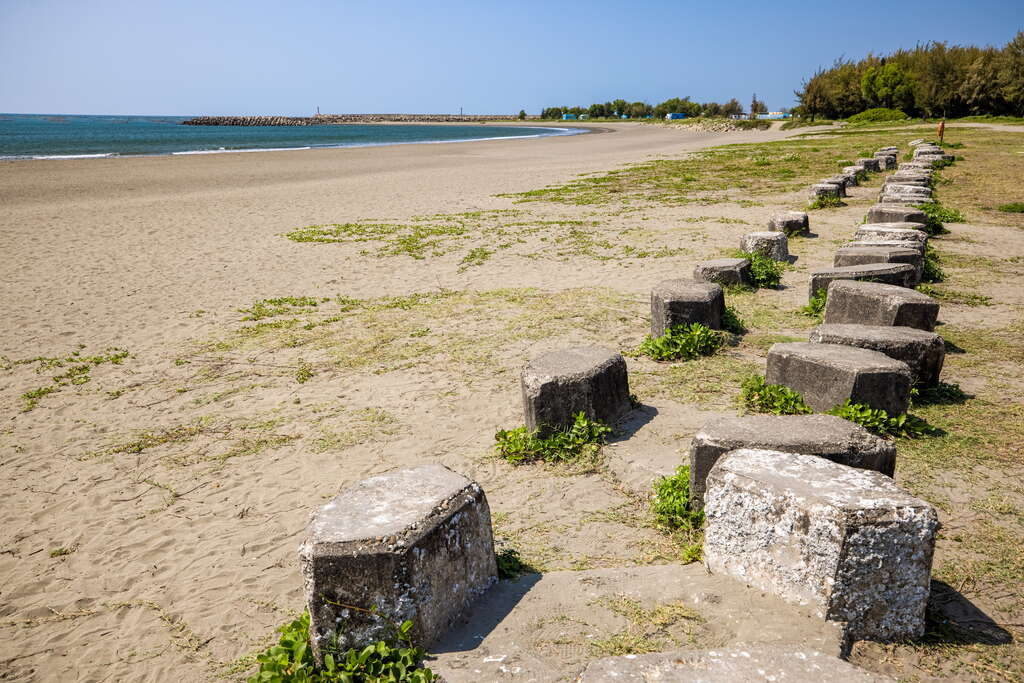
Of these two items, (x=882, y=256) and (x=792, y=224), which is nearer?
(x=882, y=256)

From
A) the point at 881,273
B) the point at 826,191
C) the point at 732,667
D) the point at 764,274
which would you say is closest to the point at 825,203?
the point at 826,191

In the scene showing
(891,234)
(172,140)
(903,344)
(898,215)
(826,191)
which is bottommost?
(903,344)

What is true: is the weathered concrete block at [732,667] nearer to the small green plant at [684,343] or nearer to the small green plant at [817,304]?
the small green plant at [684,343]

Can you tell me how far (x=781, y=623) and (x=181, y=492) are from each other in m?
3.87

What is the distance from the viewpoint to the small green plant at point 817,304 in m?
7.34

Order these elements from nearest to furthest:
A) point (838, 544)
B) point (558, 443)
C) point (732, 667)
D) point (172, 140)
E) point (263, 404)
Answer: point (732, 667) → point (838, 544) → point (558, 443) → point (263, 404) → point (172, 140)

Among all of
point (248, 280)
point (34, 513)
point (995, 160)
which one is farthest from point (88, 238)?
point (995, 160)

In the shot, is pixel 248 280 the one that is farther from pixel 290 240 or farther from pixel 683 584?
pixel 683 584

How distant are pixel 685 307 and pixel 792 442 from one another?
3125 mm

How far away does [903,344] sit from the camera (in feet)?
16.6

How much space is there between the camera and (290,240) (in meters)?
13.2

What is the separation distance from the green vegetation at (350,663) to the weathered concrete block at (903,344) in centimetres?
397

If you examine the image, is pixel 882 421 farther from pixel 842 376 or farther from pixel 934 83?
pixel 934 83

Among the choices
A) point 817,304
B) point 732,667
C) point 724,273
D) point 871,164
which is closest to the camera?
point 732,667
